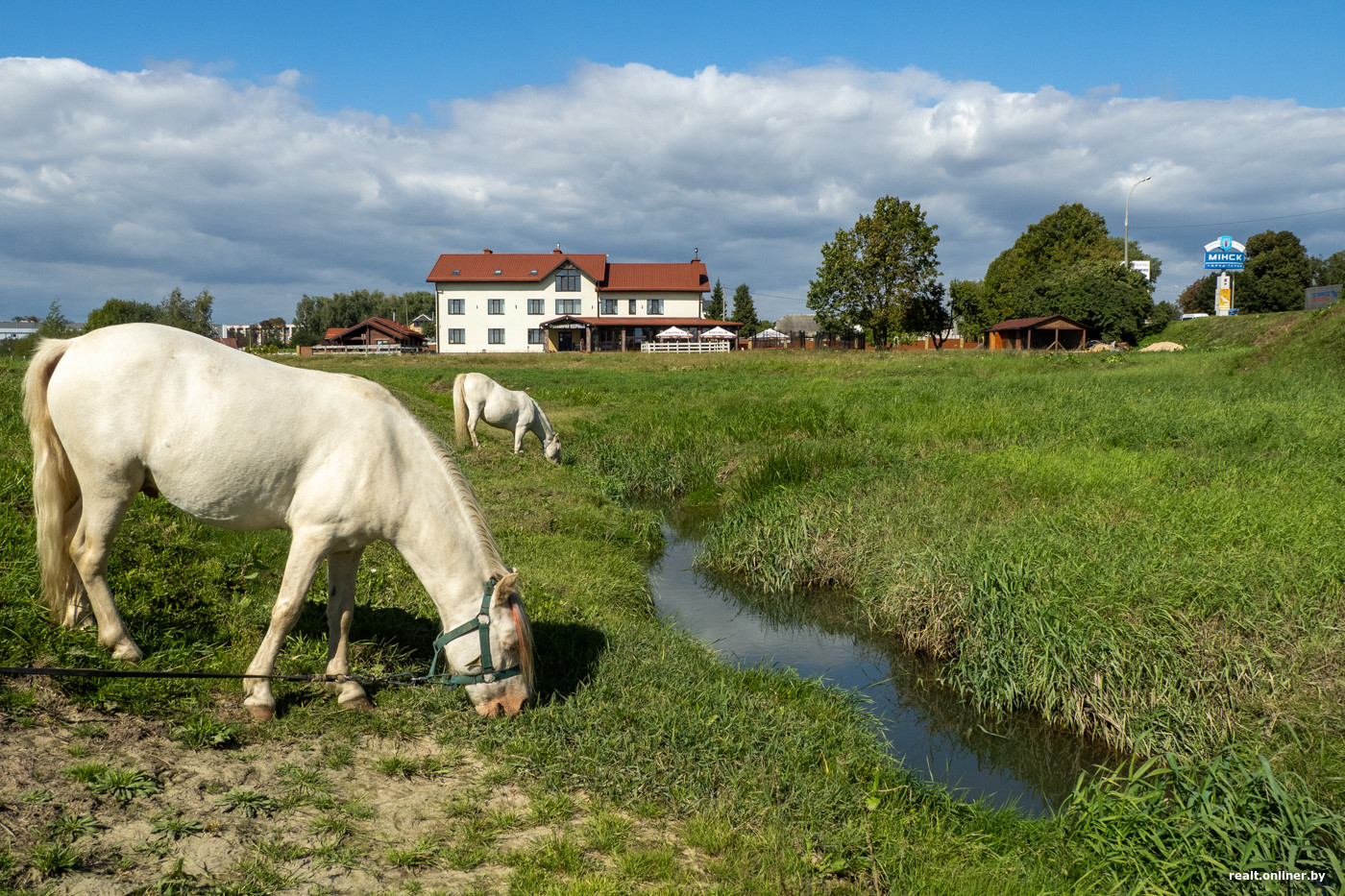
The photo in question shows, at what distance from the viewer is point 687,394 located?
81.7ft

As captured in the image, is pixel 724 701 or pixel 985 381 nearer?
pixel 724 701


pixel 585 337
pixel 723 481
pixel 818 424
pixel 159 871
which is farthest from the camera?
pixel 585 337

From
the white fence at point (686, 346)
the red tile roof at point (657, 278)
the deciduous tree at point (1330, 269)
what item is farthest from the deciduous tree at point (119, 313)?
the deciduous tree at point (1330, 269)

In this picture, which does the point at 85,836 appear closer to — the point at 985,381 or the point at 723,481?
the point at 723,481

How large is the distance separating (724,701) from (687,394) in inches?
774

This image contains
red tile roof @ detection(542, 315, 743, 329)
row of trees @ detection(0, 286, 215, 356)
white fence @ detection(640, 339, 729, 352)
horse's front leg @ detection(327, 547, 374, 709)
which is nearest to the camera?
horse's front leg @ detection(327, 547, 374, 709)

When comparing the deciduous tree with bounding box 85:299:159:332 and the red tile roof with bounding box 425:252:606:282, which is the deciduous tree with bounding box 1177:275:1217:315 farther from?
the deciduous tree with bounding box 85:299:159:332

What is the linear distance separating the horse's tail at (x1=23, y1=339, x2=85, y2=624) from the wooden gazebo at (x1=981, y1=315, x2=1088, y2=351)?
209 ft

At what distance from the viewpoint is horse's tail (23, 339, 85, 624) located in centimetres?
461

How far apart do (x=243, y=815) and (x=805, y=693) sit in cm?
413

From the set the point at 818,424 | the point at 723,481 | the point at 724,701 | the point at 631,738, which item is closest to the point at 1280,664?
the point at 724,701

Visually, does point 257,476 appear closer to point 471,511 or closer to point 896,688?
point 471,511

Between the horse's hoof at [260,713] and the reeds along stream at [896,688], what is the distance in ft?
13.6

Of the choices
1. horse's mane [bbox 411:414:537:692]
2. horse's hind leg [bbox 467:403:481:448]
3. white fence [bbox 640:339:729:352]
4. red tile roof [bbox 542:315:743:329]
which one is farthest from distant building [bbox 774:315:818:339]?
horse's mane [bbox 411:414:537:692]
